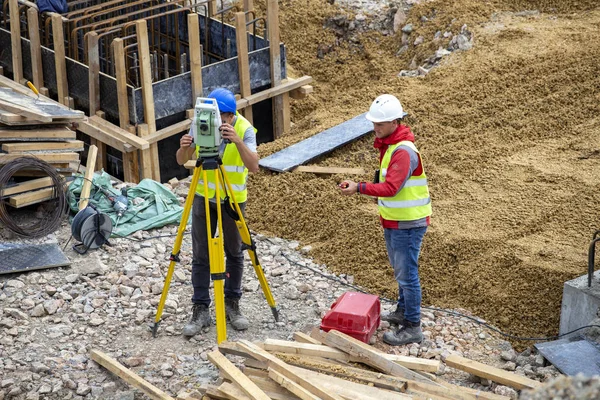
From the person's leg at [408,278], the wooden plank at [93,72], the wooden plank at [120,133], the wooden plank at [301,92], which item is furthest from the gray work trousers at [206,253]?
the wooden plank at [301,92]

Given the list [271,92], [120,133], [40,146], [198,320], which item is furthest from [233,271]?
Result: [271,92]

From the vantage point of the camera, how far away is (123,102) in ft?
33.2


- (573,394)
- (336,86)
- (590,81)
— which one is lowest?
(336,86)

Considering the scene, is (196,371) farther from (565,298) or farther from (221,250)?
(565,298)

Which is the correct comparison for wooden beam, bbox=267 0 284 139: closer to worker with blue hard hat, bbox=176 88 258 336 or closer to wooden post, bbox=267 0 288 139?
wooden post, bbox=267 0 288 139

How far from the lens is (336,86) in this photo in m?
13.8

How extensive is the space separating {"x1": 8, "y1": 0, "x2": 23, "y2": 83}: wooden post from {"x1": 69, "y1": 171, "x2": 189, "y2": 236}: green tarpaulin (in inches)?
108

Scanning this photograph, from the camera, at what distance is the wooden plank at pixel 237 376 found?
562 centimetres

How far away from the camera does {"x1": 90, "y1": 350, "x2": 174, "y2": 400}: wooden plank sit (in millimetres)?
6086

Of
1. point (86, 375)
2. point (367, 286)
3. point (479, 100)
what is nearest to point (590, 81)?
point (479, 100)

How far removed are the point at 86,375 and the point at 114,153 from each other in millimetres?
4544

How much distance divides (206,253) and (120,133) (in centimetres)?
371

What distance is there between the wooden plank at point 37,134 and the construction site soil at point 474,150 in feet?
6.84

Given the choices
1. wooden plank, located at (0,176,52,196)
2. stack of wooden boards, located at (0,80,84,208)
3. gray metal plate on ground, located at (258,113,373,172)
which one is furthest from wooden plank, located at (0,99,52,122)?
gray metal plate on ground, located at (258,113,373,172)
